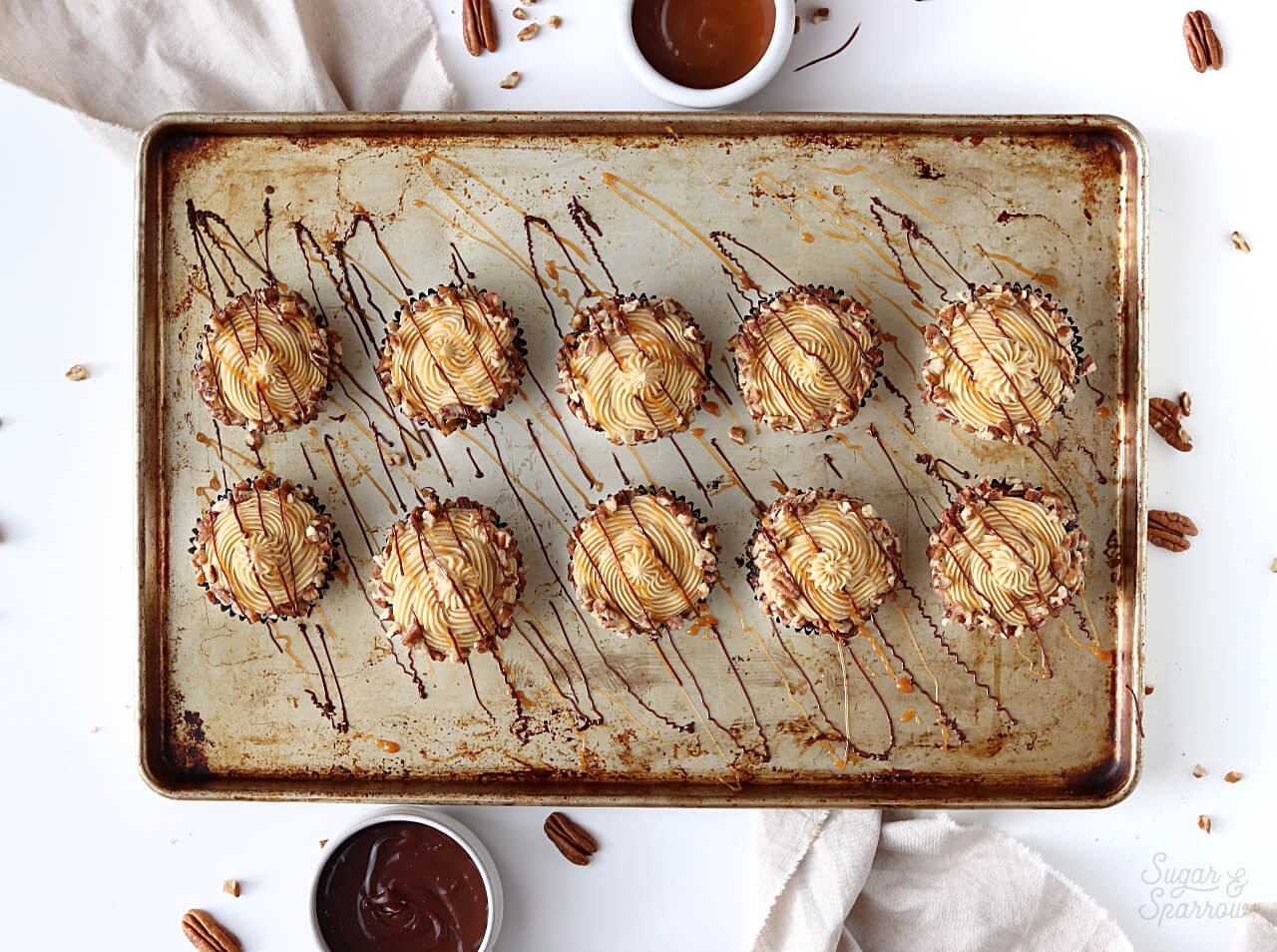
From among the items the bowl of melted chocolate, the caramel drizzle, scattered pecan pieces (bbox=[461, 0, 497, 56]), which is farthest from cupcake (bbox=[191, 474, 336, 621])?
scattered pecan pieces (bbox=[461, 0, 497, 56])

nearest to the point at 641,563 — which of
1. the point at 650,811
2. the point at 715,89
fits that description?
the point at 650,811

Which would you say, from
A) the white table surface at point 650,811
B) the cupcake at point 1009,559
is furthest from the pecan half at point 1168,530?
the cupcake at point 1009,559

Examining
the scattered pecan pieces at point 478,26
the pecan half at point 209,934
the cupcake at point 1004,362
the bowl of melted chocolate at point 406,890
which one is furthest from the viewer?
the pecan half at point 209,934

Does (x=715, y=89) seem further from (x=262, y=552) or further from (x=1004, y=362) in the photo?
(x=262, y=552)

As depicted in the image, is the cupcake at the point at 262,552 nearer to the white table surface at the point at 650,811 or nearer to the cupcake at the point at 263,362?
the cupcake at the point at 263,362

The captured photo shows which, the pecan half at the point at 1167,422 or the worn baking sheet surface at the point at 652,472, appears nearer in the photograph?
the worn baking sheet surface at the point at 652,472

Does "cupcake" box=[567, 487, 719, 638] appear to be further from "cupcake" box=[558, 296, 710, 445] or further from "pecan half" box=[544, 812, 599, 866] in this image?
"pecan half" box=[544, 812, 599, 866]

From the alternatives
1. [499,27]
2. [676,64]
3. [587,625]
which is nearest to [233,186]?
[499,27]
